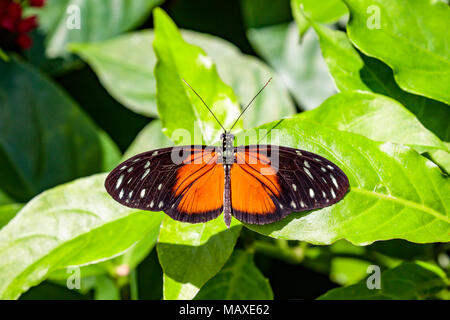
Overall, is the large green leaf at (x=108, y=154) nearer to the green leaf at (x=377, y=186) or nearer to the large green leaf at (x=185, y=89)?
the large green leaf at (x=185, y=89)

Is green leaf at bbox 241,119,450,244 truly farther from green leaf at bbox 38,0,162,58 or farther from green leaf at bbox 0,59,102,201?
green leaf at bbox 38,0,162,58

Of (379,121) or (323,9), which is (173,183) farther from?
(323,9)

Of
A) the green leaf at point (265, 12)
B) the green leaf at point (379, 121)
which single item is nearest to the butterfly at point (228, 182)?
the green leaf at point (379, 121)

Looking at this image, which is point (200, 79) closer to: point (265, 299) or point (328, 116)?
point (328, 116)

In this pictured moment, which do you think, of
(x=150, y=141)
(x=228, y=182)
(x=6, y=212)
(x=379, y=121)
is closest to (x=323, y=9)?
(x=379, y=121)

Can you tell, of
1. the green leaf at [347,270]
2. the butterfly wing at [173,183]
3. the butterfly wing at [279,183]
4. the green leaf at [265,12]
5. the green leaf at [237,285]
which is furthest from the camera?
the green leaf at [265,12]

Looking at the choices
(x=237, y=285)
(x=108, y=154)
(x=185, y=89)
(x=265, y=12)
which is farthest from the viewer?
(x=265, y=12)
